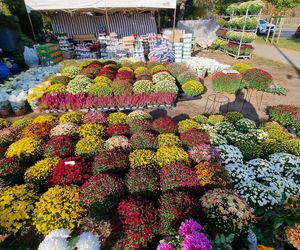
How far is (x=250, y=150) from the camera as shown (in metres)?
4.55

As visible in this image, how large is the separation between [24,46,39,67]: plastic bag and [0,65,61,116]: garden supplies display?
1.68 m

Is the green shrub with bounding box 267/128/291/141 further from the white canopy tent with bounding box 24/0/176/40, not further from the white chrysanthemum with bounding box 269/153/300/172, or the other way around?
the white canopy tent with bounding box 24/0/176/40

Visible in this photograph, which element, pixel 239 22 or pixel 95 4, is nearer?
pixel 95 4

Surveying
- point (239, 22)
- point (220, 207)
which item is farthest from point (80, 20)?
point (220, 207)

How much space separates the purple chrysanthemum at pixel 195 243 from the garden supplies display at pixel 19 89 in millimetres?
7677

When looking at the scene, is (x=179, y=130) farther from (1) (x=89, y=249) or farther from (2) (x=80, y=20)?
(2) (x=80, y=20)

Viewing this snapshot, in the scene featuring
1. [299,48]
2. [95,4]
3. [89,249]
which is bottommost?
[299,48]

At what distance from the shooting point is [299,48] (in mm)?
18188

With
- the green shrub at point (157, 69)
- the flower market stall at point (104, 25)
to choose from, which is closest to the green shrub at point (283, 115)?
the green shrub at point (157, 69)

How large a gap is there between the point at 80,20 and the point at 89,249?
21309 millimetres

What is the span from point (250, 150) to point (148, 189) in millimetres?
2507

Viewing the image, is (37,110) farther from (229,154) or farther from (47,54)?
(47,54)

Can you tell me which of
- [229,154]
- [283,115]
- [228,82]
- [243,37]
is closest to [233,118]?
[283,115]

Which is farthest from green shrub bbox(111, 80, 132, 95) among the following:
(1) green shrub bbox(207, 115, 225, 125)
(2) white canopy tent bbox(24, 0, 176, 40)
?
(2) white canopy tent bbox(24, 0, 176, 40)
